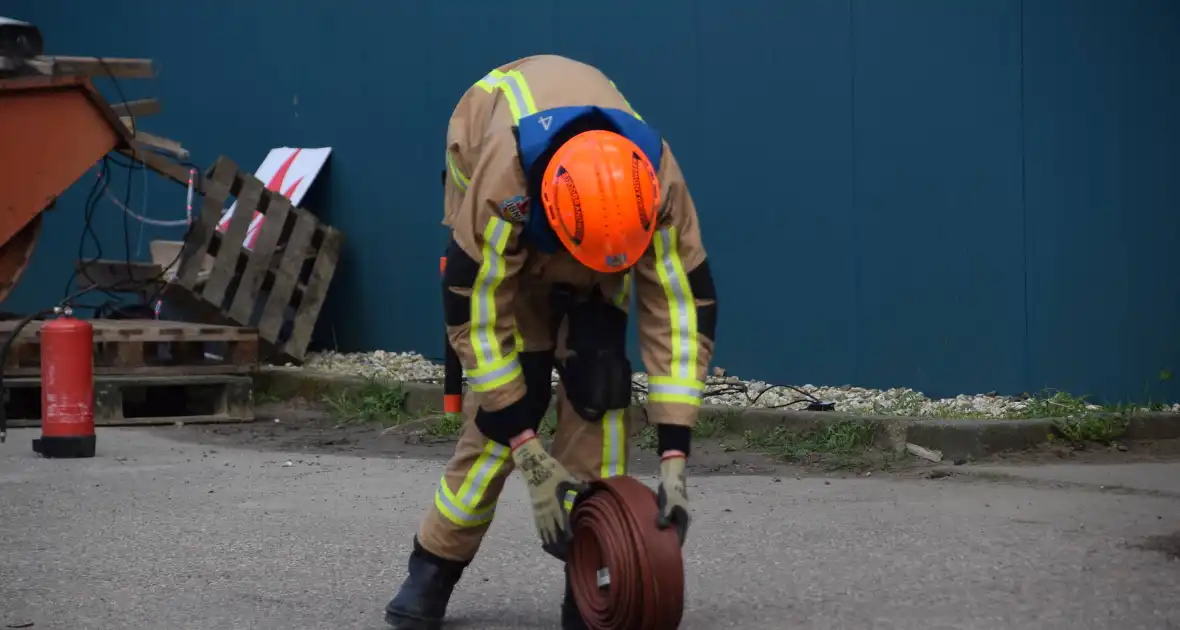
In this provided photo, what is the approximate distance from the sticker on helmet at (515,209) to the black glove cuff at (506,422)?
0.47 m

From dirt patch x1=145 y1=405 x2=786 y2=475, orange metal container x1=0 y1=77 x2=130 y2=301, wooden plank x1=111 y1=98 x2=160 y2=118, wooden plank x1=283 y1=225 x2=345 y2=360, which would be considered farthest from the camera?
wooden plank x1=283 y1=225 x2=345 y2=360

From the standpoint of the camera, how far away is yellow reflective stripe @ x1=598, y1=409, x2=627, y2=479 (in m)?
4.14

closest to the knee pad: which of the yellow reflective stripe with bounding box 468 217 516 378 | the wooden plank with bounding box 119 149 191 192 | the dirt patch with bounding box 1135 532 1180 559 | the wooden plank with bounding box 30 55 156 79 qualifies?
the yellow reflective stripe with bounding box 468 217 516 378

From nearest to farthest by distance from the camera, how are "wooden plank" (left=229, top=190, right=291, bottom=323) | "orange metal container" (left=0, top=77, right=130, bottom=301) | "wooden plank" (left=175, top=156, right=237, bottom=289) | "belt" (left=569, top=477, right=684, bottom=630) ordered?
"belt" (left=569, top=477, right=684, bottom=630)
"orange metal container" (left=0, top=77, right=130, bottom=301)
"wooden plank" (left=175, top=156, right=237, bottom=289)
"wooden plank" (left=229, top=190, right=291, bottom=323)

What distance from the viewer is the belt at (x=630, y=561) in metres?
3.63

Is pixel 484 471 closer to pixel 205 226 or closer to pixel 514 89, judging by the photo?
pixel 514 89

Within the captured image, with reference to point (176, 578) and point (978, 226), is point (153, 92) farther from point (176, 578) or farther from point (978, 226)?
point (176, 578)

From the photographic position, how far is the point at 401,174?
1051cm

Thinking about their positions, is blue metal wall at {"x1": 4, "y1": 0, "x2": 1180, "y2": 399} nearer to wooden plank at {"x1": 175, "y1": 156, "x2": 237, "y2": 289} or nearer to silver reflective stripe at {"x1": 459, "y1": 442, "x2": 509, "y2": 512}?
wooden plank at {"x1": 175, "y1": 156, "x2": 237, "y2": 289}

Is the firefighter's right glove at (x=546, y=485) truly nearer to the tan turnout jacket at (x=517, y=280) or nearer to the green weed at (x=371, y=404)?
the tan turnout jacket at (x=517, y=280)

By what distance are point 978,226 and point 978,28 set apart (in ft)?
3.19

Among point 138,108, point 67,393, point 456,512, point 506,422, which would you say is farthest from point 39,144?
point 506,422

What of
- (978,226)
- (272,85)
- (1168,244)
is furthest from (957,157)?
(272,85)

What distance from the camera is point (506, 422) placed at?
3.89 meters
